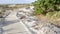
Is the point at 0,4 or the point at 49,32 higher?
the point at 49,32

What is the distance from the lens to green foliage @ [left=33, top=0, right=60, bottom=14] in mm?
22319

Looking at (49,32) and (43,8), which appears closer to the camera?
Result: (49,32)

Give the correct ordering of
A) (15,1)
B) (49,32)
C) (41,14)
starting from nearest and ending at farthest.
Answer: (49,32), (41,14), (15,1)

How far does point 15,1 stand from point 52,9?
2601 cm

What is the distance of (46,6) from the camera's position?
23.0 m

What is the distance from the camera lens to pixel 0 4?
164 ft

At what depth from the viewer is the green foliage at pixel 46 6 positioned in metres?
22.3

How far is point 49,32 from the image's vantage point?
12992mm

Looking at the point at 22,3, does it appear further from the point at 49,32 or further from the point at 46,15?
the point at 49,32

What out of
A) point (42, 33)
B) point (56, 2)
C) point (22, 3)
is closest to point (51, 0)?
point (56, 2)

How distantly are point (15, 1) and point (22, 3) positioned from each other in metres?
1.66

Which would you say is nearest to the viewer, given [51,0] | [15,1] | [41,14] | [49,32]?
[49,32]

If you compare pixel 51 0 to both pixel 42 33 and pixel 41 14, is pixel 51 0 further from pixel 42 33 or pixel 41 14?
pixel 42 33

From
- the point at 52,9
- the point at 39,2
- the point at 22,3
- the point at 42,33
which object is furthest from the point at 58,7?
the point at 22,3
